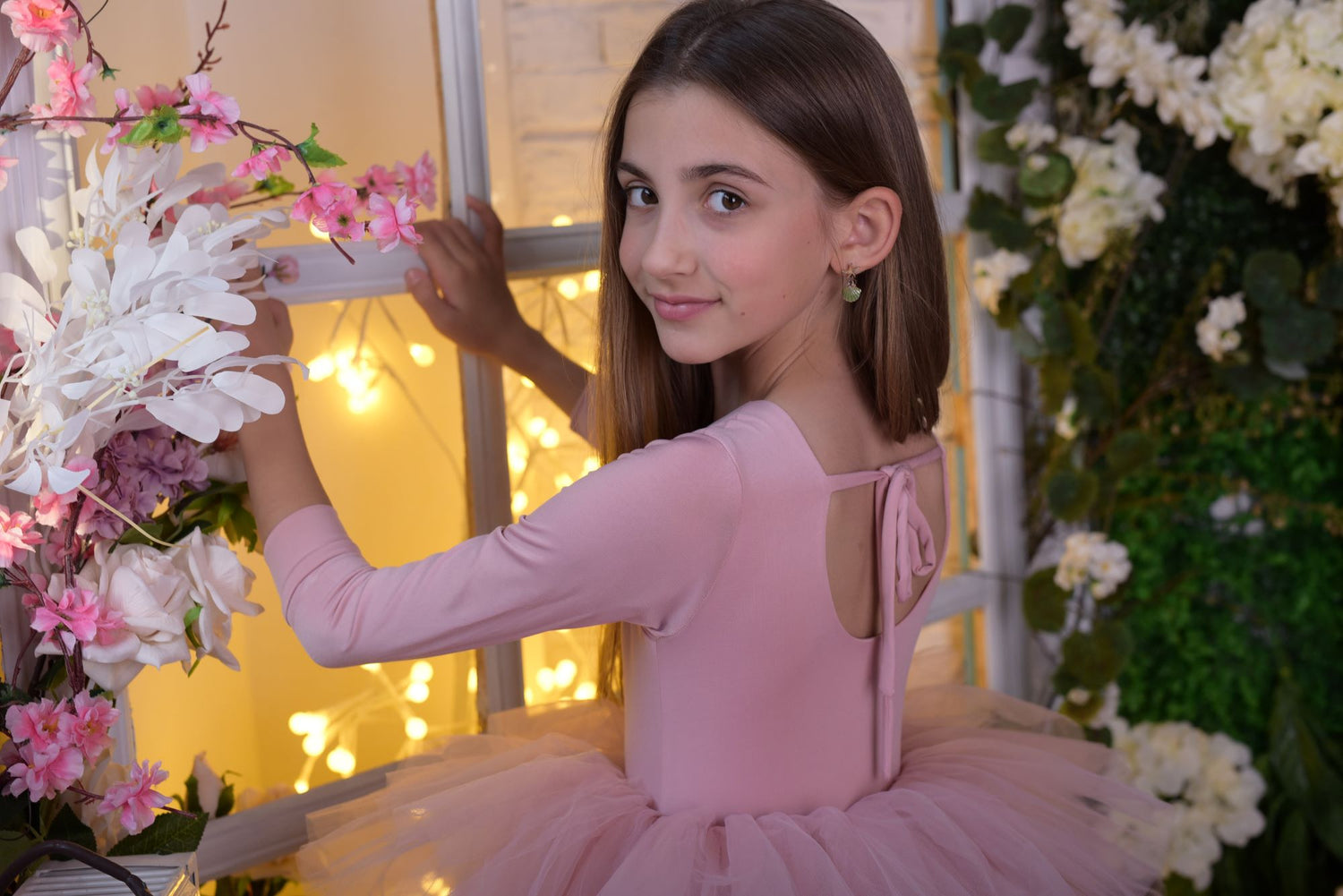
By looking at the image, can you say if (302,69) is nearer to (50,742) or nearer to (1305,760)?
(50,742)

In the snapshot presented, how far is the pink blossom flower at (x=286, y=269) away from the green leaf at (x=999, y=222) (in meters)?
1.14

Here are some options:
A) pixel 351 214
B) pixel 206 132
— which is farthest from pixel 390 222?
pixel 206 132

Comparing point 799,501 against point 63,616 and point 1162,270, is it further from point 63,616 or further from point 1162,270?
point 1162,270

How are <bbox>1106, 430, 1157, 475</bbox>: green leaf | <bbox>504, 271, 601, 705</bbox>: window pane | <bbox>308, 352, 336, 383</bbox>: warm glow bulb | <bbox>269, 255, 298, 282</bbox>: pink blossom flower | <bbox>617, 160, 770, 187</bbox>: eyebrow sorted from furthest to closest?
1. <bbox>1106, 430, 1157, 475</bbox>: green leaf
2. <bbox>504, 271, 601, 705</bbox>: window pane
3. <bbox>308, 352, 336, 383</bbox>: warm glow bulb
4. <bbox>269, 255, 298, 282</bbox>: pink blossom flower
5. <bbox>617, 160, 770, 187</bbox>: eyebrow

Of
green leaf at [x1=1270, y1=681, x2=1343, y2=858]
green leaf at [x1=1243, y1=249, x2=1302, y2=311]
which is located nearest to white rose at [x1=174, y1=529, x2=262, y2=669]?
green leaf at [x1=1243, y1=249, x2=1302, y2=311]

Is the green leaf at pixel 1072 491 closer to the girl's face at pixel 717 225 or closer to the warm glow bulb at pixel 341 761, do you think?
the girl's face at pixel 717 225

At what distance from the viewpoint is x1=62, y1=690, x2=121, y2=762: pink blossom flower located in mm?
880

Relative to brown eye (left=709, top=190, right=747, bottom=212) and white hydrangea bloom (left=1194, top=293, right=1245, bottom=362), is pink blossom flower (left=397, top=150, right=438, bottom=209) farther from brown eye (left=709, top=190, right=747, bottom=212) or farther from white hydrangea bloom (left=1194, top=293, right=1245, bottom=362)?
white hydrangea bloom (left=1194, top=293, right=1245, bottom=362)

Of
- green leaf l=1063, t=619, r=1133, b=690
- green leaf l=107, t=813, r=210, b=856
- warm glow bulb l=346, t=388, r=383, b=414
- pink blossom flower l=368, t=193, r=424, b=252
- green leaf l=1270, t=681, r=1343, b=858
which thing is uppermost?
pink blossom flower l=368, t=193, r=424, b=252

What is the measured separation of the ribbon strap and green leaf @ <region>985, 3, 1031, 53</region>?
0.96 metres

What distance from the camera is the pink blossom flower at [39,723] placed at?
0.86 meters

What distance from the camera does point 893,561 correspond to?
3.71ft

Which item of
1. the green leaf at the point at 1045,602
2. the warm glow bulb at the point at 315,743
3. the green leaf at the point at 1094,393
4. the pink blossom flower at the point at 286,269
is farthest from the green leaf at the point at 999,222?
the warm glow bulb at the point at 315,743

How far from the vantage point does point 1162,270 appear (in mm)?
1936
